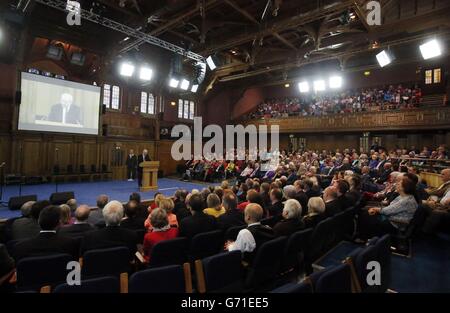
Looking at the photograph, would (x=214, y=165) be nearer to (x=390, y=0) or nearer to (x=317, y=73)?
(x=317, y=73)

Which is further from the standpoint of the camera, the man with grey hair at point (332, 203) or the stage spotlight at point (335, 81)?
the stage spotlight at point (335, 81)

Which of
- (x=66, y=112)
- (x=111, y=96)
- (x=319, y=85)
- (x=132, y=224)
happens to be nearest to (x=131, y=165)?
(x=66, y=112)

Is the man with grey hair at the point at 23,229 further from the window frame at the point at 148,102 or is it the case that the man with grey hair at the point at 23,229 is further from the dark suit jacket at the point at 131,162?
the window frame at the point at 148,102

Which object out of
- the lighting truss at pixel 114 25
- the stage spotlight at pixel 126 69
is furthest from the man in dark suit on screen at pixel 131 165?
the lighting truss at pixel 114 25

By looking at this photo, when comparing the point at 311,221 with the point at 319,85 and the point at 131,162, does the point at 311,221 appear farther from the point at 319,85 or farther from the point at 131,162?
the point at 319,85

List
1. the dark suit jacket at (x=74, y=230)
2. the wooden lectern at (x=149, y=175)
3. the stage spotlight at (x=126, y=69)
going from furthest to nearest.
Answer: the stage spotlight at (x=126, y=69), the wooden lectern at (x=149, y=175), the dark suit jacket at (x=74, y=230)

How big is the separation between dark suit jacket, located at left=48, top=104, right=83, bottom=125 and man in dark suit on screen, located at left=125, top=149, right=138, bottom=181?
2.57 meters

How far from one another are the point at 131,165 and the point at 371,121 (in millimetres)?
12140

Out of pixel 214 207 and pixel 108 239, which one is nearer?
pixel 108 239

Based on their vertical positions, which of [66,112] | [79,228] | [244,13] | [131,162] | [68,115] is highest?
[244,13]

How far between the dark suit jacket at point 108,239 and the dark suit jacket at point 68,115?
33.8 feet

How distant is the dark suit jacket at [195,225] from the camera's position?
3021 millimetres

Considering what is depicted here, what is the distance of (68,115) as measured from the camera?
11.2 m
